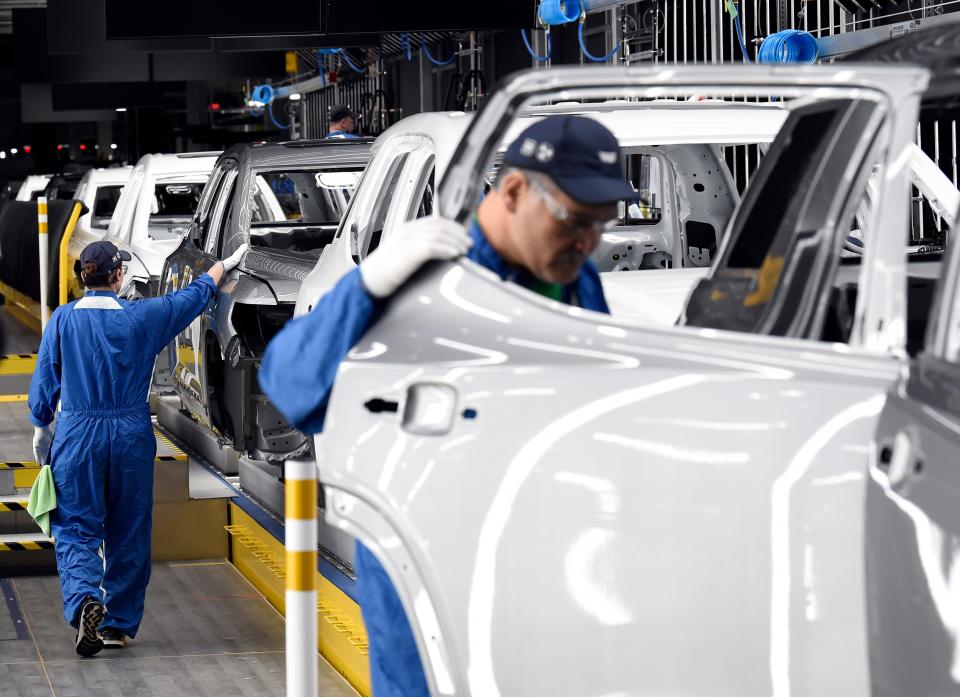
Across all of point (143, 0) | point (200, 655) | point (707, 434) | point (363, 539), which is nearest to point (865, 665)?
point (707, 434)

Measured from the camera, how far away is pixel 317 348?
8.97 ft

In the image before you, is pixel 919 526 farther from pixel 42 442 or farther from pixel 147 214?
pixel 147 214

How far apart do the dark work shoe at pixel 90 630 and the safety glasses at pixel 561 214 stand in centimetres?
416

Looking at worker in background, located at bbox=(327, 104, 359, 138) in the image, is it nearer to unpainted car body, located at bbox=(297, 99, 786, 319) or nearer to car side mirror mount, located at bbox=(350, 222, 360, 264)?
unpainted car body, located at bbox=(297, 99, 786, 319)

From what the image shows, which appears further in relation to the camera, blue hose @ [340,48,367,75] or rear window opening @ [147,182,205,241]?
blue hose @ [340,48,367,75]

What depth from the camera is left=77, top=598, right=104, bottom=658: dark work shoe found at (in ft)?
20.8

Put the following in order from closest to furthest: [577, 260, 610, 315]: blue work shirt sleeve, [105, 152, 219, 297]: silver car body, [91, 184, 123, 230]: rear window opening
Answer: [577, 260, 610, 315]: blue work shirt sleeve → [105, 152, 219, 297]: silver car body → [91, 184, 123, 230]: rear window opening

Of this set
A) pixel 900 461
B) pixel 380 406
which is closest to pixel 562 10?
pixel 380 406

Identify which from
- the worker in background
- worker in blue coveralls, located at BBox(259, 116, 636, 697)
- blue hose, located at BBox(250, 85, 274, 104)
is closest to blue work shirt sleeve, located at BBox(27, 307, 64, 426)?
worker in blue coveralls, located at BBox(259, 116, 636, 697)

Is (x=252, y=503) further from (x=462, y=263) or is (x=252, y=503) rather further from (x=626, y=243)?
(x=462, y=263)

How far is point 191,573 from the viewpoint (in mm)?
7852

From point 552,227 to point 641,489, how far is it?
47cm

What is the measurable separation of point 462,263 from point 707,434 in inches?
19.8

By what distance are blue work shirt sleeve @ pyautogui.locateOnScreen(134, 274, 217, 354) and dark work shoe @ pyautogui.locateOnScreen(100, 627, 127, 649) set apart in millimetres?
1135
